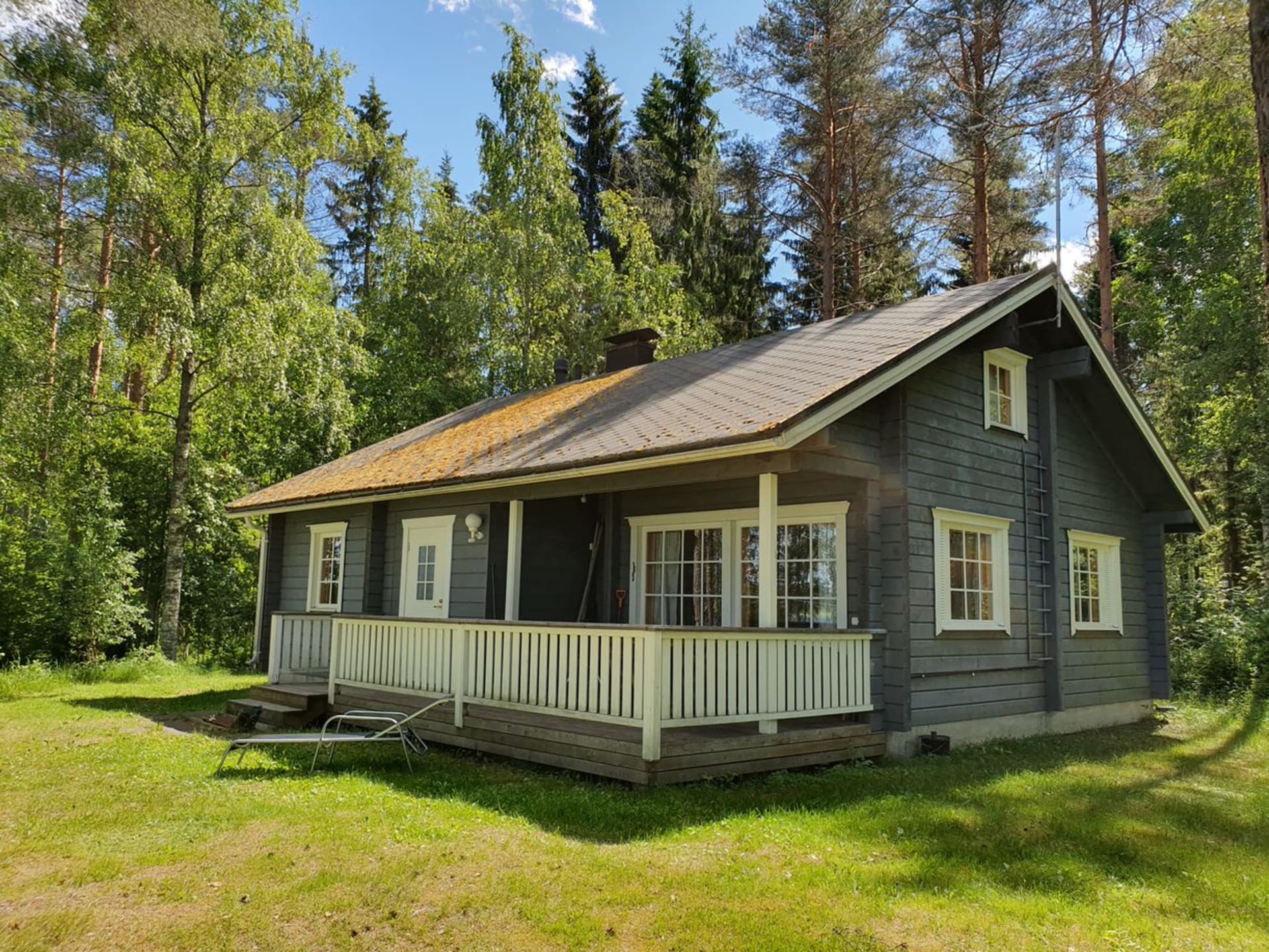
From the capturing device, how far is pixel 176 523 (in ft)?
49.7

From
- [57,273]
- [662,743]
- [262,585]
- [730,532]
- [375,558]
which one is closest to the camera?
[662,743]

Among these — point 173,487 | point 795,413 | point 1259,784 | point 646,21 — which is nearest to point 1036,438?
point 1259,784

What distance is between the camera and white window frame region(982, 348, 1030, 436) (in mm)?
9773

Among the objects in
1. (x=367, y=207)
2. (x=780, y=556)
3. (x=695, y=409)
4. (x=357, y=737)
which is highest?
(x=367, y=207)

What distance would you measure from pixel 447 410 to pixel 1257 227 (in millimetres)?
18669

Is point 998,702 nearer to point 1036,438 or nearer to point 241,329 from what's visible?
point 1036,438

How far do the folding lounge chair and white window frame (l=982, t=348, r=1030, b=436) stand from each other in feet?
20.8

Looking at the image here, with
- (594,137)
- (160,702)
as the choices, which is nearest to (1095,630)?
(160,702)

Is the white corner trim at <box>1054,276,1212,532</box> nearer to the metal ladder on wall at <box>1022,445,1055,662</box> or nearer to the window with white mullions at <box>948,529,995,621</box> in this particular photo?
the metal ladder on wall at <box>1022,445,1055,662</box>

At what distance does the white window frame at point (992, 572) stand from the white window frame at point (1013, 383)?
1.08 meters

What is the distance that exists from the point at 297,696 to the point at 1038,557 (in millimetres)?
8320

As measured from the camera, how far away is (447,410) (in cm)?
2300

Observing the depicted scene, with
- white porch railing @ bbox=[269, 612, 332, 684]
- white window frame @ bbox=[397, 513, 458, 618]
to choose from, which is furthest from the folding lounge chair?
white porch railing @ bbox=[269, 612, 332, 684]

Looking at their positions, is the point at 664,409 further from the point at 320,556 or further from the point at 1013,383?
the point at 320,556
